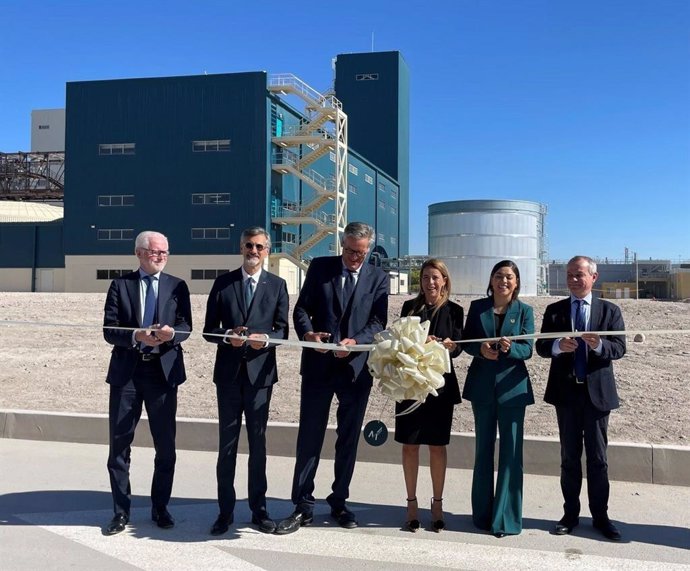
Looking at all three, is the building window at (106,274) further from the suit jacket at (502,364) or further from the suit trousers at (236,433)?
the suit jacket at (502,364)

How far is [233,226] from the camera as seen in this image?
1736 inches

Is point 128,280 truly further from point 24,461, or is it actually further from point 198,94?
point 198,94

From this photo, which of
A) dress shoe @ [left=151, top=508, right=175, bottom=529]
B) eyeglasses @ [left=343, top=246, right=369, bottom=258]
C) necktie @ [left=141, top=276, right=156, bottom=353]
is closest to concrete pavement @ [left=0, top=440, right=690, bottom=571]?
dress shoe @ [left=151, top=508, right=175, bottom=529]

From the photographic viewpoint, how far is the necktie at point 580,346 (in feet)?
16.3

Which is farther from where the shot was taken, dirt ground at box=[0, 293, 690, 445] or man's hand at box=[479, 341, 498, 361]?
dirt ground at box=[0, 293, 690, 445]

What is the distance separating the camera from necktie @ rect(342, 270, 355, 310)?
532 centimetres

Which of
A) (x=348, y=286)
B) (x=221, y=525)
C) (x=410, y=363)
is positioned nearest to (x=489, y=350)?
(x=410, y=363)

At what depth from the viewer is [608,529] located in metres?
4.94

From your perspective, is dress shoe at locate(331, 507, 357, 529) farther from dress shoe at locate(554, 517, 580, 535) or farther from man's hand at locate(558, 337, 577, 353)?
man's hand at locate(558, 337, 577, 353)

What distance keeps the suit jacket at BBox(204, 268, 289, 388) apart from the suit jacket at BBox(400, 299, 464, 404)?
1.18 m

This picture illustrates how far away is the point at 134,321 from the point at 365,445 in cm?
309

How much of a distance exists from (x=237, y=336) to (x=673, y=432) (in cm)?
539

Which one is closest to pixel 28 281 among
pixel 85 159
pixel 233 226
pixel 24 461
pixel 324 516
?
pixel 85 159

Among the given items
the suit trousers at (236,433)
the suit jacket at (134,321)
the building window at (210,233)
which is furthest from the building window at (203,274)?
the suit trousers at (236,433)
